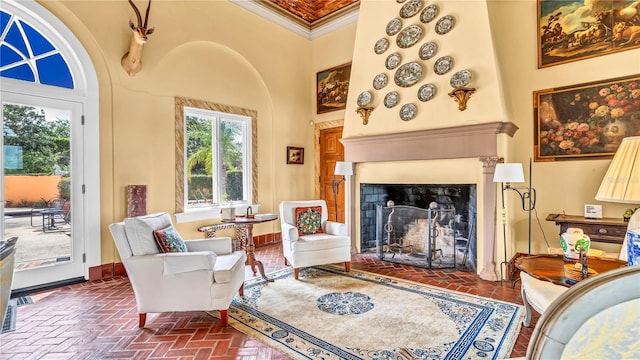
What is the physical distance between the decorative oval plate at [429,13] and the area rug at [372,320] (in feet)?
11.8


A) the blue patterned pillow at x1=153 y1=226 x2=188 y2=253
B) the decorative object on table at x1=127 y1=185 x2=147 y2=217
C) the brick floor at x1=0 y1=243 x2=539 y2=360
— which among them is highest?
the decorative object on table at x1=127 y1=185 x2=147 y2=217

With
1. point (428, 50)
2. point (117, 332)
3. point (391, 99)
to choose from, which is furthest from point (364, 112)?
point (117, 332)

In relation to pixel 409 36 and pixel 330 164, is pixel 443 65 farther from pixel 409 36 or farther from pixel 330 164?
pixel 330 164

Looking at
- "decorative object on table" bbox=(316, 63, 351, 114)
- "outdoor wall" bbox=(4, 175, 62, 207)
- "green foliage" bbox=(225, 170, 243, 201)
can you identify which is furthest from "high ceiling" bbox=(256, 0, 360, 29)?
"outdoor wall" bbox=(4, 175, 62, 207)

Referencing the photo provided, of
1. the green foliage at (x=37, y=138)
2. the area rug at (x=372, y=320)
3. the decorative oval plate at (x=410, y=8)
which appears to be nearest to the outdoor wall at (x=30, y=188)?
the green foliage at (x=37, y=138)

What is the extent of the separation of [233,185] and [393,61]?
3427 millimetres

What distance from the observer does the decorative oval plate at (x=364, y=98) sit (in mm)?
4688

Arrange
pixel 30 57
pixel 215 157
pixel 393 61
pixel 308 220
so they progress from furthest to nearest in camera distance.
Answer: pixel 215 157, pixel 393 61, pixel 308 220, pixel 30 57

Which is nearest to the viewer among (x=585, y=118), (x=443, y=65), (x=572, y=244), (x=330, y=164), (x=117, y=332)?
(x=572, y=244)

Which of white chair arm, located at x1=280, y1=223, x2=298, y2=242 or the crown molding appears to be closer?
white chair arm, located at x1=280, y1=223, x2=298, y2=242

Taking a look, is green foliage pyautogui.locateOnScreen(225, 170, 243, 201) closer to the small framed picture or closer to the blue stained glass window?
the small framed picture

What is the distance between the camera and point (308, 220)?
4.23 m

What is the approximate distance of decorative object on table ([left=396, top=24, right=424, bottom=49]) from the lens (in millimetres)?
4266

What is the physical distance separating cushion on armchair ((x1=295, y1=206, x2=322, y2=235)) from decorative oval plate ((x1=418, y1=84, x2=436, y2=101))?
2195 millimetres
